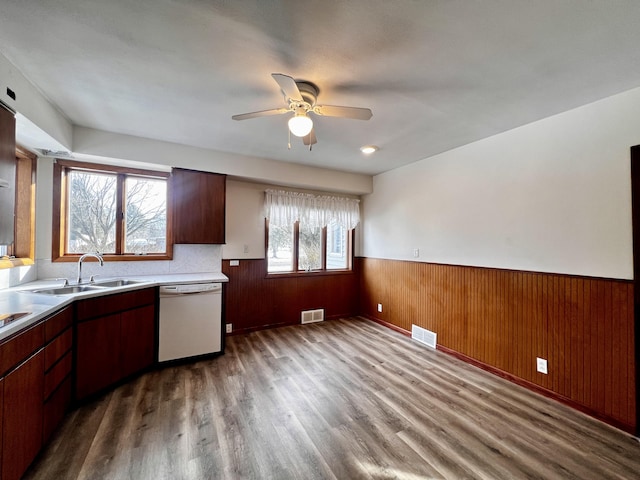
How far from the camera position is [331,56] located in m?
1.66

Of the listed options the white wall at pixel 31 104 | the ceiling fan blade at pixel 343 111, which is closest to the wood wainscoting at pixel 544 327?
the ceiling fan blade at pixel 343 111

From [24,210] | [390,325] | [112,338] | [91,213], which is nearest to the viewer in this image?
[112,338]

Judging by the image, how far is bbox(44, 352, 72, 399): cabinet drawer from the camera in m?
1.73

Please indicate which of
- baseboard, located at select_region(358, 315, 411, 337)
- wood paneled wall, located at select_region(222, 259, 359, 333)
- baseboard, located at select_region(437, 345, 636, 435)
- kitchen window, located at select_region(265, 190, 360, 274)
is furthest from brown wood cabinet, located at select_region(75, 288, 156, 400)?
baseboard, located at select_region(437, 345, 636, 435)

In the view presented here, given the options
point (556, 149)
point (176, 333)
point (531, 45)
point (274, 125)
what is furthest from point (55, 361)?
point (556, 149)

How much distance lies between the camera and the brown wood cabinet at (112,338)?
2.18m

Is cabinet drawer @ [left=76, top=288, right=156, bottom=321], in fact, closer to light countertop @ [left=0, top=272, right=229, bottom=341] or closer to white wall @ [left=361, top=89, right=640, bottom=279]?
light countertop @ [left=0, top=272, right=229, bottom=341]

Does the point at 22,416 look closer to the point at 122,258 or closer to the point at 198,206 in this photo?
the point at 122,258

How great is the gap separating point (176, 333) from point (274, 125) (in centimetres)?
246

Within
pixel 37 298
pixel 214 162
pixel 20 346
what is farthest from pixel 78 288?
pixel 214 162

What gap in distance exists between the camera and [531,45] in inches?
61.2

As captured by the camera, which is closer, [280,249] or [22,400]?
[22,400]

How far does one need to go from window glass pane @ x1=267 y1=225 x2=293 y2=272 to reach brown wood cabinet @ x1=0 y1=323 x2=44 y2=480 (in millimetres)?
2803

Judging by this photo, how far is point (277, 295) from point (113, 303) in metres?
2.20
